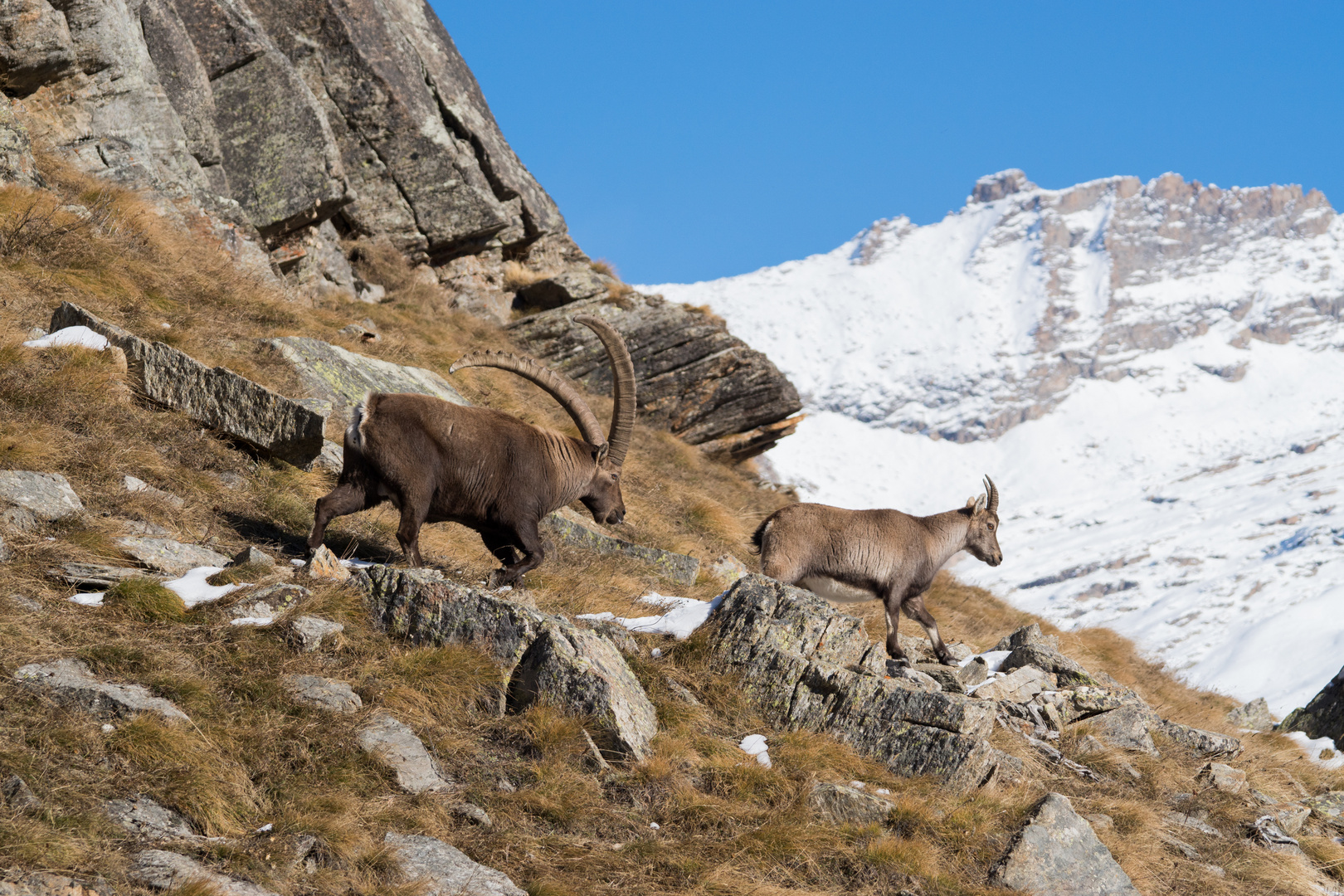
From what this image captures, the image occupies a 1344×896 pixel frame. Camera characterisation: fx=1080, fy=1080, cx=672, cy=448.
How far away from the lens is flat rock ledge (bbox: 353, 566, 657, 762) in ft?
22.1

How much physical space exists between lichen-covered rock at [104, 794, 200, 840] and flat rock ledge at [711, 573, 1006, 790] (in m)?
4.11

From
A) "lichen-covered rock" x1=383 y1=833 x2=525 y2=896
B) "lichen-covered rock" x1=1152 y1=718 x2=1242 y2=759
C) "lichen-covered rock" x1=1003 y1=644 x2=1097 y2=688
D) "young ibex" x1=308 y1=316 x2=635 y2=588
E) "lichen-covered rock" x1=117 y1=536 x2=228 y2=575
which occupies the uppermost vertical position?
"young ibex" x1=308 y1=316 x2=635 y2=588

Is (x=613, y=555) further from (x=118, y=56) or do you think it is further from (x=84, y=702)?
(x=118, y=56)

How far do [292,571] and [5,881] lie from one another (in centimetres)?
338

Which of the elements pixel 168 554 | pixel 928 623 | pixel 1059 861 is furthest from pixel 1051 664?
pixel 168 554

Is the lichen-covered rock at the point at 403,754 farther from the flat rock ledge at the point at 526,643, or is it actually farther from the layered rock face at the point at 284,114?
the layered rock face at the point at 284,114

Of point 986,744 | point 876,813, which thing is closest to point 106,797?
point 876,813

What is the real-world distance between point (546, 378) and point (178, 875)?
6258 millimetres

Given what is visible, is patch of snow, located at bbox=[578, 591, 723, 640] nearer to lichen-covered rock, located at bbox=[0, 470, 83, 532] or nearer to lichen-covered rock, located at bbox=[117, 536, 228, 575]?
lichen-covered rock, located at bbox=[117, 536, 228, 575]

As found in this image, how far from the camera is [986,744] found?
7512mm

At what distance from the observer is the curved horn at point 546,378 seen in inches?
390

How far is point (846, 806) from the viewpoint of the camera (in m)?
6.75

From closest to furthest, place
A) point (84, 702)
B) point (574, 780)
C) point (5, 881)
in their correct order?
point (5, 881) < point (84, 702) < point (574, 780)

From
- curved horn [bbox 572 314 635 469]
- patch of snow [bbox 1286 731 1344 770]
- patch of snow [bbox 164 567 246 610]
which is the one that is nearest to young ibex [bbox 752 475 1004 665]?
curved horn [bbox 572 314 635 469]
